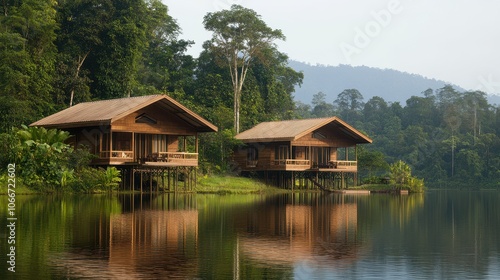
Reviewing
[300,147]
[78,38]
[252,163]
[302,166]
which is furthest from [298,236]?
[78,38]

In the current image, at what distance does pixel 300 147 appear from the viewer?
2264 inches

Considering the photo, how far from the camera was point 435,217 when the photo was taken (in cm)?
3147

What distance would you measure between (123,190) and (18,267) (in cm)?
2970

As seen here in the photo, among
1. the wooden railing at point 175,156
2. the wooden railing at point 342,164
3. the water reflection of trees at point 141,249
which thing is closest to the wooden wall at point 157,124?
the wooden railing at point 175,156

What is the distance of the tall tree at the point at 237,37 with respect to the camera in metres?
66.7

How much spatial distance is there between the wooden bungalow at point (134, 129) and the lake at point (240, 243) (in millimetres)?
11348

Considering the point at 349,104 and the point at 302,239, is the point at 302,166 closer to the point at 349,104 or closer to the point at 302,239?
the point at 302,239

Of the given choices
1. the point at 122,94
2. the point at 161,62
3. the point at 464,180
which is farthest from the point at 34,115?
the point at 464,180

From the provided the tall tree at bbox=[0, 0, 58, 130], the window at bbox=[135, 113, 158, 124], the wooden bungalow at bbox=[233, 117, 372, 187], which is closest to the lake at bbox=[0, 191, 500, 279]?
the window at bbox=[135, 113, 158, 124]

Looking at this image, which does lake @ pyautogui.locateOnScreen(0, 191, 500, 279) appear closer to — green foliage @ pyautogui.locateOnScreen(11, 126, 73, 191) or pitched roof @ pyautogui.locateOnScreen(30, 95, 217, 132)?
green foliage @ pyautogui.locateOnScreen(11, 126, 73, 191)

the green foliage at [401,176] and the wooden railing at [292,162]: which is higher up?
the wooden railing at [292,162]

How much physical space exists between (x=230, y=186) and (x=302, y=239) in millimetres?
28219

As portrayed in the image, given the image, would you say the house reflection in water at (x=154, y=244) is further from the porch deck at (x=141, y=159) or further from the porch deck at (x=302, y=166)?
the porch deck at (x=302, y=166)

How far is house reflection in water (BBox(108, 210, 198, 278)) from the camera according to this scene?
15.2 metres
